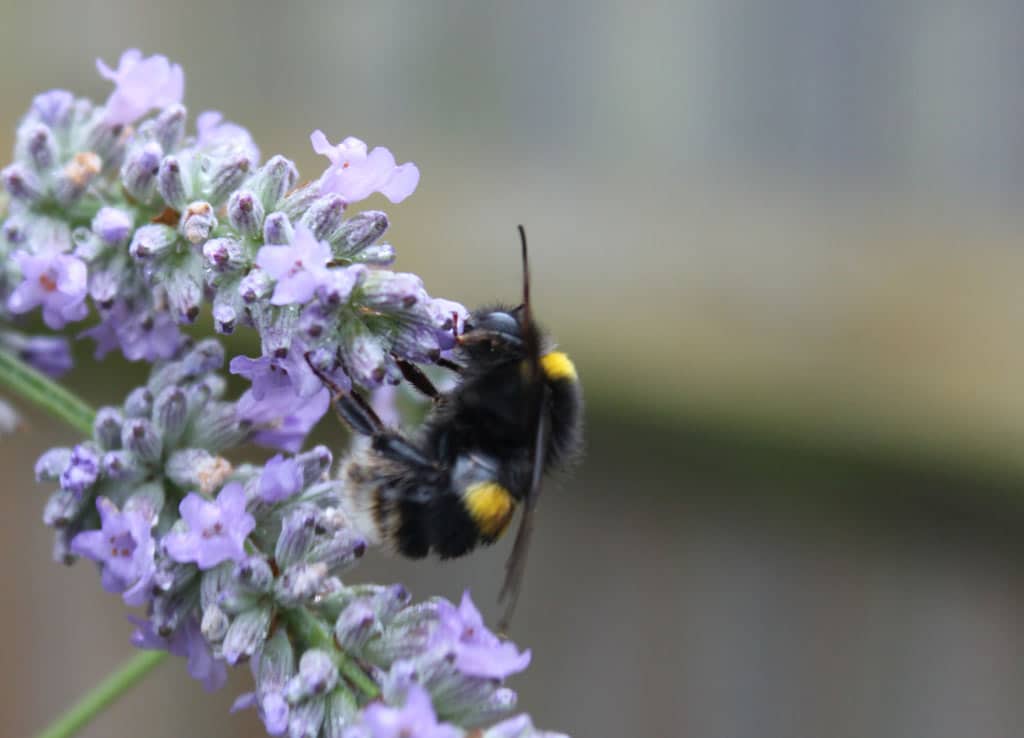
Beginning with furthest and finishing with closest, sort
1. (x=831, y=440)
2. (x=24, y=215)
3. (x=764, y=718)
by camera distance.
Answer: (x=764, y=718) < (x=831, y=440) < (x=24, y=215)

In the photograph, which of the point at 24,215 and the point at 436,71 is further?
the point at 436,71

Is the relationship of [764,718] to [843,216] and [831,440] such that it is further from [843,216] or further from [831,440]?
[843,216]

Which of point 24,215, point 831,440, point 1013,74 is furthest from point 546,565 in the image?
point 24,215

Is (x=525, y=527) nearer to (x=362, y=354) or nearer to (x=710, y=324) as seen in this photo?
(x=362, y=354)

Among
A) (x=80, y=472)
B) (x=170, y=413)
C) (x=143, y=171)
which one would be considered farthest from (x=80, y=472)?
(x=143, y=171)

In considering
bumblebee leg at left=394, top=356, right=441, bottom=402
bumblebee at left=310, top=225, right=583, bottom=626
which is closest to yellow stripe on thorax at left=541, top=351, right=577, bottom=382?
bumblebee at left=310, top=225, right=583, bottom=626

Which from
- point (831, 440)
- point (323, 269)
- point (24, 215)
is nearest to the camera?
point (323, 269)

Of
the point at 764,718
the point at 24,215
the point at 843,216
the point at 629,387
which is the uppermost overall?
the point at 24,215
